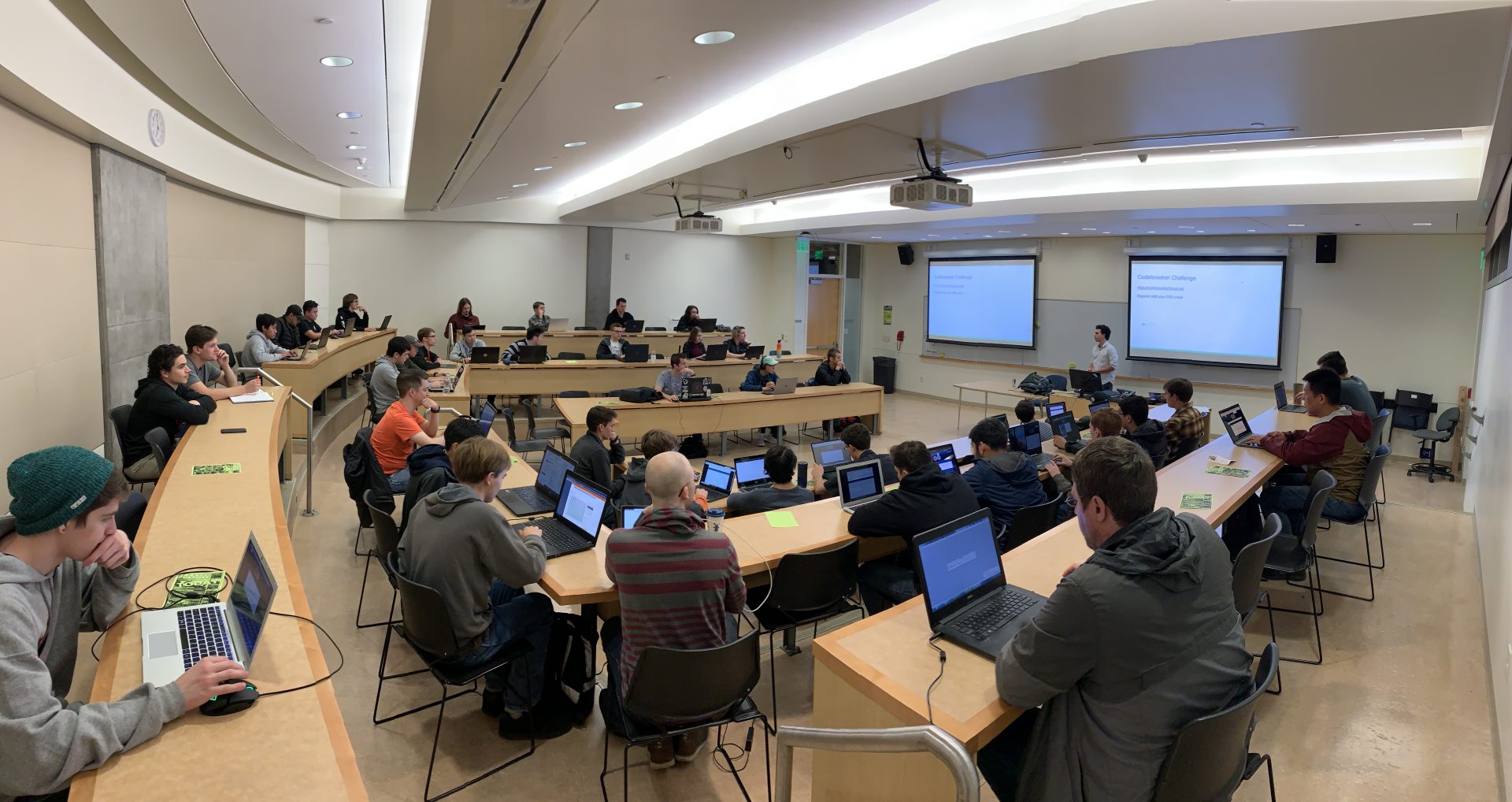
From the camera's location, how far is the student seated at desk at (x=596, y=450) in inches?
176

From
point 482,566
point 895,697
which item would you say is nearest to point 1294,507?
point 895,697

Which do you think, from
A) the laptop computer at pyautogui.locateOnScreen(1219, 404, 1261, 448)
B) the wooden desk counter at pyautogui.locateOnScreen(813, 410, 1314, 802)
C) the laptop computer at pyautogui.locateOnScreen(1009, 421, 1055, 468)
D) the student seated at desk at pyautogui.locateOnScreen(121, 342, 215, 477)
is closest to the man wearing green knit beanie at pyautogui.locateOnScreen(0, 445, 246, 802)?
the wooden desk counter at pyautogui.locateOnScreen(813, 410, 1314, 802)

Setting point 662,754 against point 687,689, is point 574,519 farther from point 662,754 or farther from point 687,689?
point 687,689

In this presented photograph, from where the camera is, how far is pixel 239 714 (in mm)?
1631

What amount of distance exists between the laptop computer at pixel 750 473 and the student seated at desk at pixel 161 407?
3.11 m

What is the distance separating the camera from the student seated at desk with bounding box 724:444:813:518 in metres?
3.99

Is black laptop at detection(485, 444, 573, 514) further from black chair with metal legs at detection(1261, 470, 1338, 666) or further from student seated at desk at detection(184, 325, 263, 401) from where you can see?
black chair with metal legs at detection(1261, 470, 1338, 666)

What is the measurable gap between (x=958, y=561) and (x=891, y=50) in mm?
3153

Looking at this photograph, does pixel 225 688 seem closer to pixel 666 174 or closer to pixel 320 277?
pixel 666 174

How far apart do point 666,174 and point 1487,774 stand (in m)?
6.78

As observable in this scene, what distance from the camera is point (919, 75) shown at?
4.03m

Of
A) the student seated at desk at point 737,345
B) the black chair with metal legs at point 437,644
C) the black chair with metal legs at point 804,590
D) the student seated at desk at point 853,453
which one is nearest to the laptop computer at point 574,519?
the black chair with metal legs at point 437,644

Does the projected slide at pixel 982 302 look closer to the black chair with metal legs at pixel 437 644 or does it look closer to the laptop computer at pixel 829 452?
the laptop computer at pixel 829 452

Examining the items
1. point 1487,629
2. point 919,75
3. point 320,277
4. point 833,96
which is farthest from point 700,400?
point 320,277
